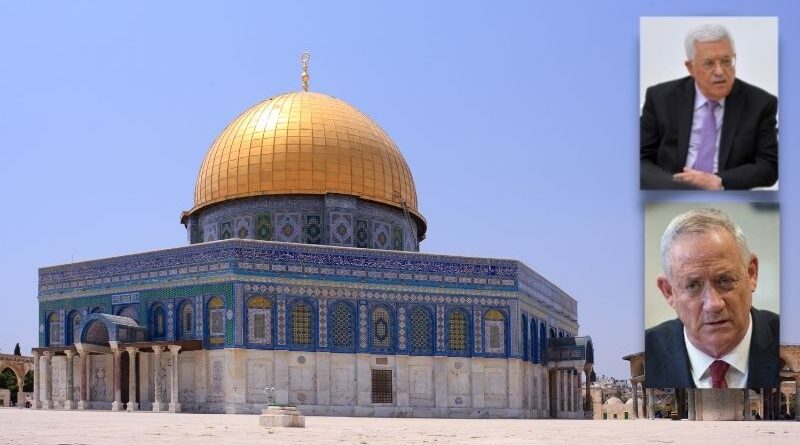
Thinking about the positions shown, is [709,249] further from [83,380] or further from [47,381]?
[47,381]

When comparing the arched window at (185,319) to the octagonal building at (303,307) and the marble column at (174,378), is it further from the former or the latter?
the marble column at (174,378)

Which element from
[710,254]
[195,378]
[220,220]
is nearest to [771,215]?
[710,254]

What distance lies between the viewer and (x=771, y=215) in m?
23.0

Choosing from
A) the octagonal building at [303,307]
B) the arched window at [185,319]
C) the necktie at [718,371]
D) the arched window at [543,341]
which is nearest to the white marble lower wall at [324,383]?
the octagonal building at [303,307]

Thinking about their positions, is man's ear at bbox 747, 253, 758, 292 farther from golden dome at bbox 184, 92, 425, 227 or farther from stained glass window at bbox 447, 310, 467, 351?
golden dome at bbox 184, 92, 425, 227

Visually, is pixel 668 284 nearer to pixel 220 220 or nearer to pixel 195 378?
pixel 195 378

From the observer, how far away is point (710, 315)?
75.9 ft

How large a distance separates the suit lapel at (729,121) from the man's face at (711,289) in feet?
10.4

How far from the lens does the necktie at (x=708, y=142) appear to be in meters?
20.2

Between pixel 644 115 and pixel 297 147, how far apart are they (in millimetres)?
15881

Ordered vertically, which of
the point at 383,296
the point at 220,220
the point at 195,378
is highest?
the point at 220,220

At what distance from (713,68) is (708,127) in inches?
47.2

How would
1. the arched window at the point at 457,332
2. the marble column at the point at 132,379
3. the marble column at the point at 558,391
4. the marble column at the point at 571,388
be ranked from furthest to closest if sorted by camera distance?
the marble column at the point at 571,388, the marble column at the point at 558,391, the arched window at the point at 457,332, the marble column at the point at 132,379

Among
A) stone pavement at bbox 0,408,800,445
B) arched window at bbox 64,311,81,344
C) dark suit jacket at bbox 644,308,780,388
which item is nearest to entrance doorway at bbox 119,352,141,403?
arched window at bbox 64,311,81,344
